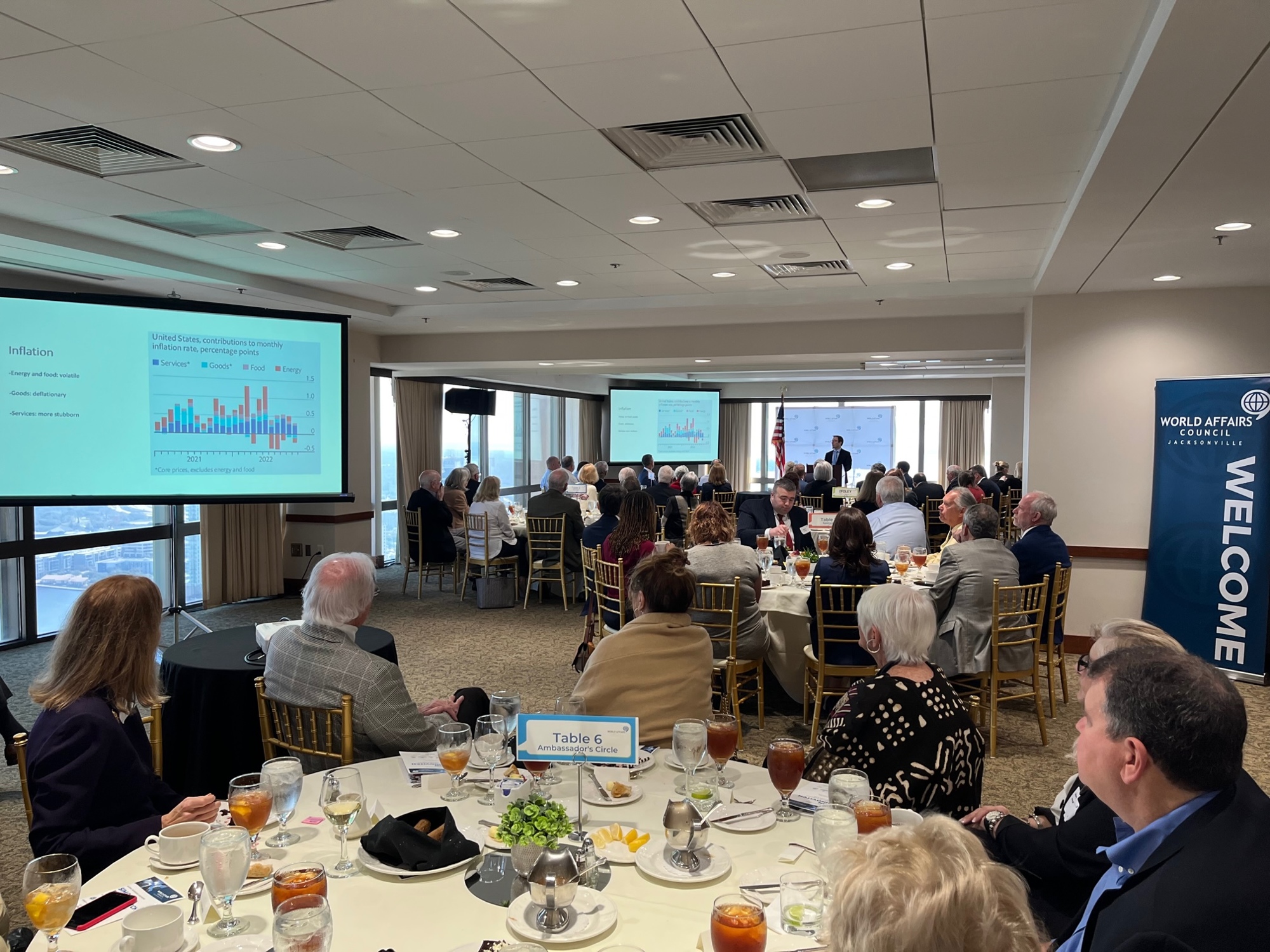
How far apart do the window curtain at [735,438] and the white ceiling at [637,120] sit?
485 inches

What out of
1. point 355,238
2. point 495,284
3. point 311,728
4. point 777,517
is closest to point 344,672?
point 311,728

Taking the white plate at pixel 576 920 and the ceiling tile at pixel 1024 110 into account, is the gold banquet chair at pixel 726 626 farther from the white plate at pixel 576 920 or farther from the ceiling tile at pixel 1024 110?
the white plate at pixel 576 920

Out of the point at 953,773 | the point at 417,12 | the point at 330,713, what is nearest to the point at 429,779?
the point at 330,713

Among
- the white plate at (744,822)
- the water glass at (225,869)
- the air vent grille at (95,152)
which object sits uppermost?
the air vent grille at (95,152)

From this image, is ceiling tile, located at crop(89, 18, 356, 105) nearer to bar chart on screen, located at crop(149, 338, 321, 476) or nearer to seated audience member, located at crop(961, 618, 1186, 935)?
bar chart on screen, located at crop(149, 338, 321, 476)

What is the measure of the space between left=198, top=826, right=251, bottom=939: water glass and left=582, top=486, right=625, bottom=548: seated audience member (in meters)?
5.48

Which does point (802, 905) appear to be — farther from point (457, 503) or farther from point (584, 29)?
point (457, 503)

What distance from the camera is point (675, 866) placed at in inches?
67.2

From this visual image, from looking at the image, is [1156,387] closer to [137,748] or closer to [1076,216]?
[1076,216]

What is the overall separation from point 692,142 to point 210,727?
9.97 feet

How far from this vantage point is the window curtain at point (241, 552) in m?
8.28

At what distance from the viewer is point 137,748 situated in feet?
7.61

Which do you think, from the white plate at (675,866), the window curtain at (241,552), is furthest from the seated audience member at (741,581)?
the window curtain at (241,552)

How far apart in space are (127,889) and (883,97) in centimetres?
315
